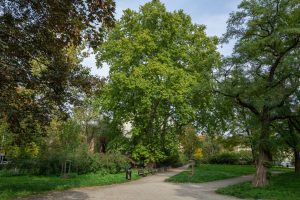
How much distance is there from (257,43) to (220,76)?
3146 mm

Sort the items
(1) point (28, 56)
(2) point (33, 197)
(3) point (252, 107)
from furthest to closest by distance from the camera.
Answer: (3) point (252, 107) < (2) point (33, 197) < (1) point (28, 56)

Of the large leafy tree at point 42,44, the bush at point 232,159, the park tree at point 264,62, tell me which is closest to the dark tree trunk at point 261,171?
the park tree at point 264,62

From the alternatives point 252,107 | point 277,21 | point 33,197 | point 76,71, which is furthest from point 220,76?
point 33,197

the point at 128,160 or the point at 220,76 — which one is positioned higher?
the point at 220,76

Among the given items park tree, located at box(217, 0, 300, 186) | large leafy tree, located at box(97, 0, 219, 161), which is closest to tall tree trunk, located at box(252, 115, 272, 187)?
park tree, located at box(217, 0, 300, 186)

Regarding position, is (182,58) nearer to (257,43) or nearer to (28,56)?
(257,43)

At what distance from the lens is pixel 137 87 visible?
32.0 metres

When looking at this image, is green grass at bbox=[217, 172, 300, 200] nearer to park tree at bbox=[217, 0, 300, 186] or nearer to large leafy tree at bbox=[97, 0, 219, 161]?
park tree at bbox=[217, 0, 300, 186]

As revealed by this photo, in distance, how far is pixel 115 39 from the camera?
36.1 metres

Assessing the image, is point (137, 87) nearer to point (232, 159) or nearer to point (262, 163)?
point (262, 163)

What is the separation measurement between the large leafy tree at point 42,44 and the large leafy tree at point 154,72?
740 inches

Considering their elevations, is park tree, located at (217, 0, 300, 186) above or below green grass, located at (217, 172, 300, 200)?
above

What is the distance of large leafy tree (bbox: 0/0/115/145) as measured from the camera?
9945mm

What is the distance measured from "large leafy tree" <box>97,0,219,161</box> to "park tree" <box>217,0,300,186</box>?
1042 cm
